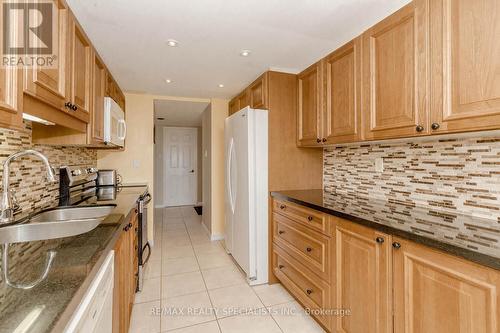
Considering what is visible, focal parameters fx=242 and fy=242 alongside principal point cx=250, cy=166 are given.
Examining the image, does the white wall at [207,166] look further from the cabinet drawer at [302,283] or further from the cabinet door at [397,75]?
the cabinet door at [397,75]

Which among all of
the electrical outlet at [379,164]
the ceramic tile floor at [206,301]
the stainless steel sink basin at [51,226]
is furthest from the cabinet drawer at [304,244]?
the stainless steel sink basin at [51,226]

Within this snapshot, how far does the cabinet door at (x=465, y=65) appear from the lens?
1041 mm

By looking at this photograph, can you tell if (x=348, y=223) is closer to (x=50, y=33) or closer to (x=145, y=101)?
(x=50, y=33)

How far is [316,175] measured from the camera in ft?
8.52

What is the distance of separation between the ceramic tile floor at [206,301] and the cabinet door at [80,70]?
158 centimetres

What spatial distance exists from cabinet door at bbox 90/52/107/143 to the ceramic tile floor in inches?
57.0

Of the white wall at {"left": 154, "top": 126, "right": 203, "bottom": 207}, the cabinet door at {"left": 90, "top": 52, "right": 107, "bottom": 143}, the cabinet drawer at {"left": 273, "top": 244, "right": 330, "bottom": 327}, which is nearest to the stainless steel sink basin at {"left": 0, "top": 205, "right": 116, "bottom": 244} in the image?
the cabinet door at {"left": 90, "top": 52, "right": 107, "bottom": 143}

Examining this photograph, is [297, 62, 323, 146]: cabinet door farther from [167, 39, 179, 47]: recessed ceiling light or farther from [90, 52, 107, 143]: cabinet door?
[90, 52, 107, 143]: cabinet door

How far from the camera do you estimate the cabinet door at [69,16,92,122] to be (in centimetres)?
146

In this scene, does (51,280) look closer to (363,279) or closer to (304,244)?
(363,279)

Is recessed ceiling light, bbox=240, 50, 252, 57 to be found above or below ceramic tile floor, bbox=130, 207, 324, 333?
above

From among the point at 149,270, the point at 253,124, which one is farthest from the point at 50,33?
the point at 149,270

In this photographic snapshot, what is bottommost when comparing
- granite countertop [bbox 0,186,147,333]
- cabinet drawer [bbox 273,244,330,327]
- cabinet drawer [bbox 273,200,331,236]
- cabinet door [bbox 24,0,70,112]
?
cabinet drawer [bbox 273,244,330,327]

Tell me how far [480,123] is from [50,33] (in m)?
2.12
